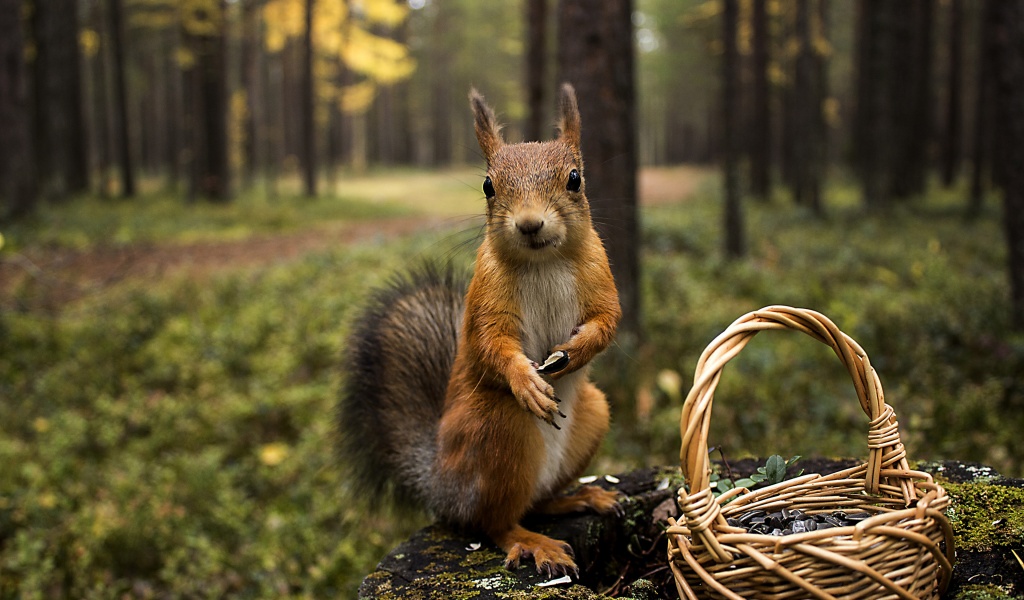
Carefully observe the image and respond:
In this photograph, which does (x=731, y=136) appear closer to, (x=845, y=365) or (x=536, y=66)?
Answer: (x=536, y=66)

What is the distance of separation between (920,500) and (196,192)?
15.5 m

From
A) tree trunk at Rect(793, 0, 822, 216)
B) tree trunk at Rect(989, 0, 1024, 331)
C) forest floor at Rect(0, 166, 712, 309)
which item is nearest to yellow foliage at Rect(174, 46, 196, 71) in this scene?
forest floor at Rect(0, 166, 712, 309)

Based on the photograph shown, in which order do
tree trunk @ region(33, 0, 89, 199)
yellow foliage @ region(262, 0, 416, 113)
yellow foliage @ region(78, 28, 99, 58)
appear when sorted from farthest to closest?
yellow foliage @ region(78, 28, 99, 58) < yellow foliage @ region(262, 0, 416, 113) < tree trunk @ region(33, 0, 89, 199)

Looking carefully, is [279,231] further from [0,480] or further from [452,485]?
[452,485]

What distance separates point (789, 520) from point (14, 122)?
1062cm

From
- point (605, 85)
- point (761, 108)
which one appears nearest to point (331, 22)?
point (761, 108)

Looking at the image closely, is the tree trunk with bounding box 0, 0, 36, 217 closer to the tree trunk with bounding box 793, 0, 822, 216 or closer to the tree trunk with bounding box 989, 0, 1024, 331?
the tree trunk with bounding box 989, 0, 1024, 331

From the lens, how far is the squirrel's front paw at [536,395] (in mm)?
1861

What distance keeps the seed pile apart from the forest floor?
16.9ft

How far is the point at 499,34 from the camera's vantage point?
3234cm

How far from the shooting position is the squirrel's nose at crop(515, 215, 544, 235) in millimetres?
1856

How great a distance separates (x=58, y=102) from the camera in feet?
43.3

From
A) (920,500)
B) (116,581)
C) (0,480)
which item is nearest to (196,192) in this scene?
(0,480)

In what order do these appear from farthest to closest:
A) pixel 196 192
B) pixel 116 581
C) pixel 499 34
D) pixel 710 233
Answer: pixel 499 34
pixel 196 192
pixel 710 233
pixel 116 581
